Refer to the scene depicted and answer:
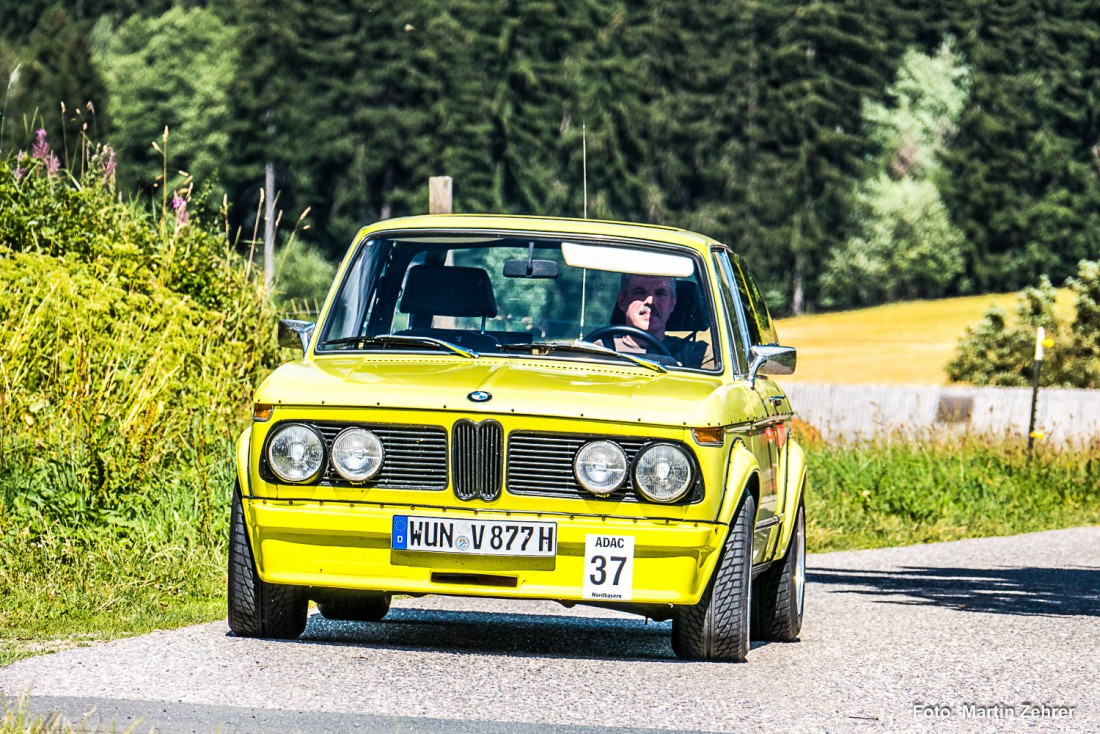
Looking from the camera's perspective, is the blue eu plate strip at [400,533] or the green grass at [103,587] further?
the green grass at [103,587]

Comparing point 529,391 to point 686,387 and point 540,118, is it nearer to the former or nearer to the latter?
point 686,387

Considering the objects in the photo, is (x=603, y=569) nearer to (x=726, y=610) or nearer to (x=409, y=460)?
(x=726, y=610)

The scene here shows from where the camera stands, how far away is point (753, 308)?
9.46m

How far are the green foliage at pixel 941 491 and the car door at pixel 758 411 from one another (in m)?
6.96

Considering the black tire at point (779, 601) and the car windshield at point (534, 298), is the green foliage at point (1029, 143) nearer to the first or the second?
the black tire at point (779, 601)

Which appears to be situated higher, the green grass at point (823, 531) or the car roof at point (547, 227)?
the car roof at point (547, 227)

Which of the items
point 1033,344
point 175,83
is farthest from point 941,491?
point 175,83

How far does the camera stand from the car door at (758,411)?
8062mm

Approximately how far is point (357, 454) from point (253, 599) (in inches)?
33.3

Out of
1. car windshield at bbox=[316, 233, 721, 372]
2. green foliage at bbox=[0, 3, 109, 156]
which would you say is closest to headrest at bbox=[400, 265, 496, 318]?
car windshield at bbox=[316, 233, 721, 372]

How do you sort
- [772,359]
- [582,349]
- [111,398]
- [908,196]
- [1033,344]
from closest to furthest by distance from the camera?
[582,349] → [772,359] → [111,398] → [1033,344] → [908,196]

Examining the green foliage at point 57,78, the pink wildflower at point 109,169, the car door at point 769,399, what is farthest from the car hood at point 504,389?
the green foliage at point 57,78

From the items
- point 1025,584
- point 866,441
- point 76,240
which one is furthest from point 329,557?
point 866,441

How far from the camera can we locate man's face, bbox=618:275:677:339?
859 cm
